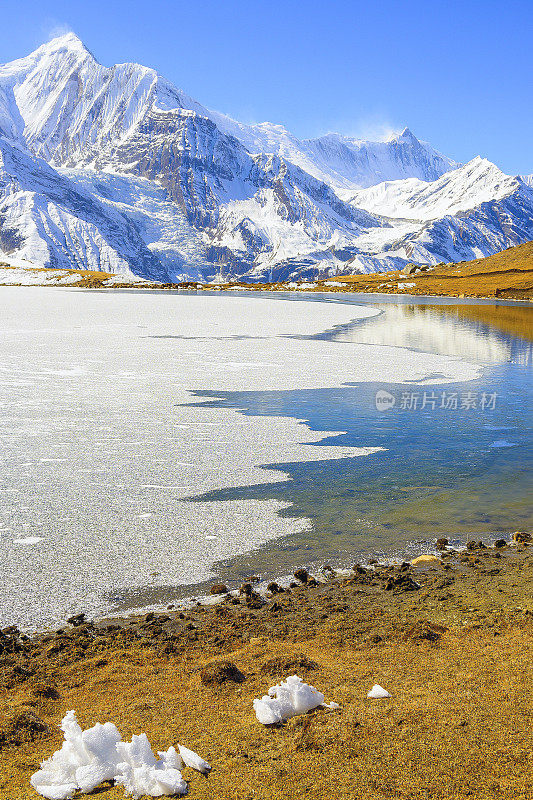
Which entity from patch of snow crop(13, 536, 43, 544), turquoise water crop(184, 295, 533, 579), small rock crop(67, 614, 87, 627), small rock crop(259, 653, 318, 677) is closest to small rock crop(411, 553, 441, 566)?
turquoise water crop(184, 295, 533, 579)

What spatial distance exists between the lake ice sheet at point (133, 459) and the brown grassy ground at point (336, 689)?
1.35 meters

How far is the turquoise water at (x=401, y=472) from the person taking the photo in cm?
999

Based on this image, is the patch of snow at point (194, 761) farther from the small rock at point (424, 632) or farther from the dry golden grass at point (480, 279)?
the dry golden grass at point (480, 279)

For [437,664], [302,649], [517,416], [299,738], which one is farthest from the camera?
[517,416]

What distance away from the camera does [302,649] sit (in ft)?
22.1

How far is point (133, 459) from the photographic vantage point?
529 inches

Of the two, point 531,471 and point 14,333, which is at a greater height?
point 14,333

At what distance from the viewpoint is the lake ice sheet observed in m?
8.66

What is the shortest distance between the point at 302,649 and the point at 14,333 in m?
35.9

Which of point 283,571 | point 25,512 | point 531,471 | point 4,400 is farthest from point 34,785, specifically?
point 4,400

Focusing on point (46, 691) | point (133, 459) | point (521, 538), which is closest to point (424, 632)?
point (521, 538)

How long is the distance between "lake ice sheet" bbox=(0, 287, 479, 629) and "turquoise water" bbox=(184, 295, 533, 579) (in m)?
0.59

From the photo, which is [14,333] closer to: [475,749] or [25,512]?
[25,512]

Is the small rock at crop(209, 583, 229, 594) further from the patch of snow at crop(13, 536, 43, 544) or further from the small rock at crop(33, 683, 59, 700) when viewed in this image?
the patch of snow at crop(13, 536, 43, 544)
